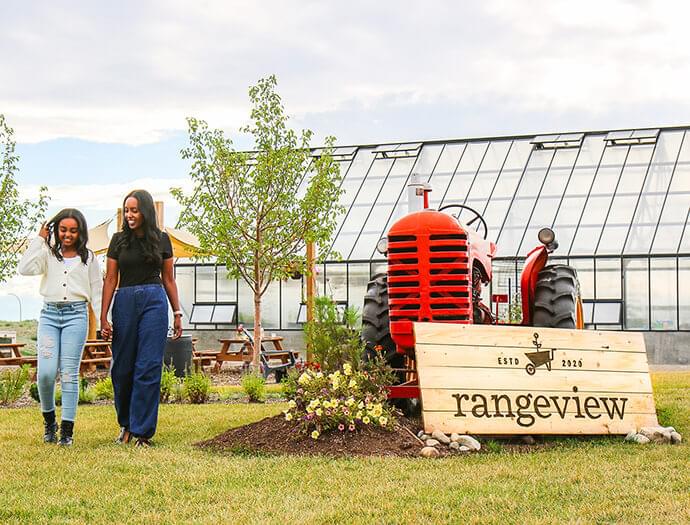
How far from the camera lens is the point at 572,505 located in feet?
16.2

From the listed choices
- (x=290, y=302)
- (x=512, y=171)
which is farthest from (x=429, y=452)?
(x=512, y=171)

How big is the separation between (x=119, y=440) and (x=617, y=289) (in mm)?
15883

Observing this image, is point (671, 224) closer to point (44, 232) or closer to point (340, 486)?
point (44, 232)

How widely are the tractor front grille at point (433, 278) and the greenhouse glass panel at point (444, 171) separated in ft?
53.2

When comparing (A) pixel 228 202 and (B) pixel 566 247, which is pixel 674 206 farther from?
(A) pixel 228 202

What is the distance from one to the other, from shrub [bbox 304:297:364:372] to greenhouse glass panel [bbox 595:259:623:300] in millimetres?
13879

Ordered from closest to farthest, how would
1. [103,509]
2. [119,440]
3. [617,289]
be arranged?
[103,509] < [119,440] < [617,289]

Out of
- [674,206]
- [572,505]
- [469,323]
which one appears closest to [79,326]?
[469,323]

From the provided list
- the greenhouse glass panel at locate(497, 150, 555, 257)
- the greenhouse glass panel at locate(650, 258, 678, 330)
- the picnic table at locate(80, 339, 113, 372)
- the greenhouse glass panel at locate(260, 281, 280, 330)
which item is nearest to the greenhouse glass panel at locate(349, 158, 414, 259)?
the greenhouse glass panel at locate(260, 281, 280, 330)

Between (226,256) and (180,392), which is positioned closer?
(180,392)

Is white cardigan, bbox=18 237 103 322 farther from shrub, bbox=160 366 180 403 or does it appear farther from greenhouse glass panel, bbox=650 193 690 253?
greenhouse glass panel, bbox=650 193 690 253

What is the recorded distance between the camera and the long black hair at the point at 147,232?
733 centimetres

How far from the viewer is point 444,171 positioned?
24766 millimetres

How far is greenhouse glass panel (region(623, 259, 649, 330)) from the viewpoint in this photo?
21.0m
